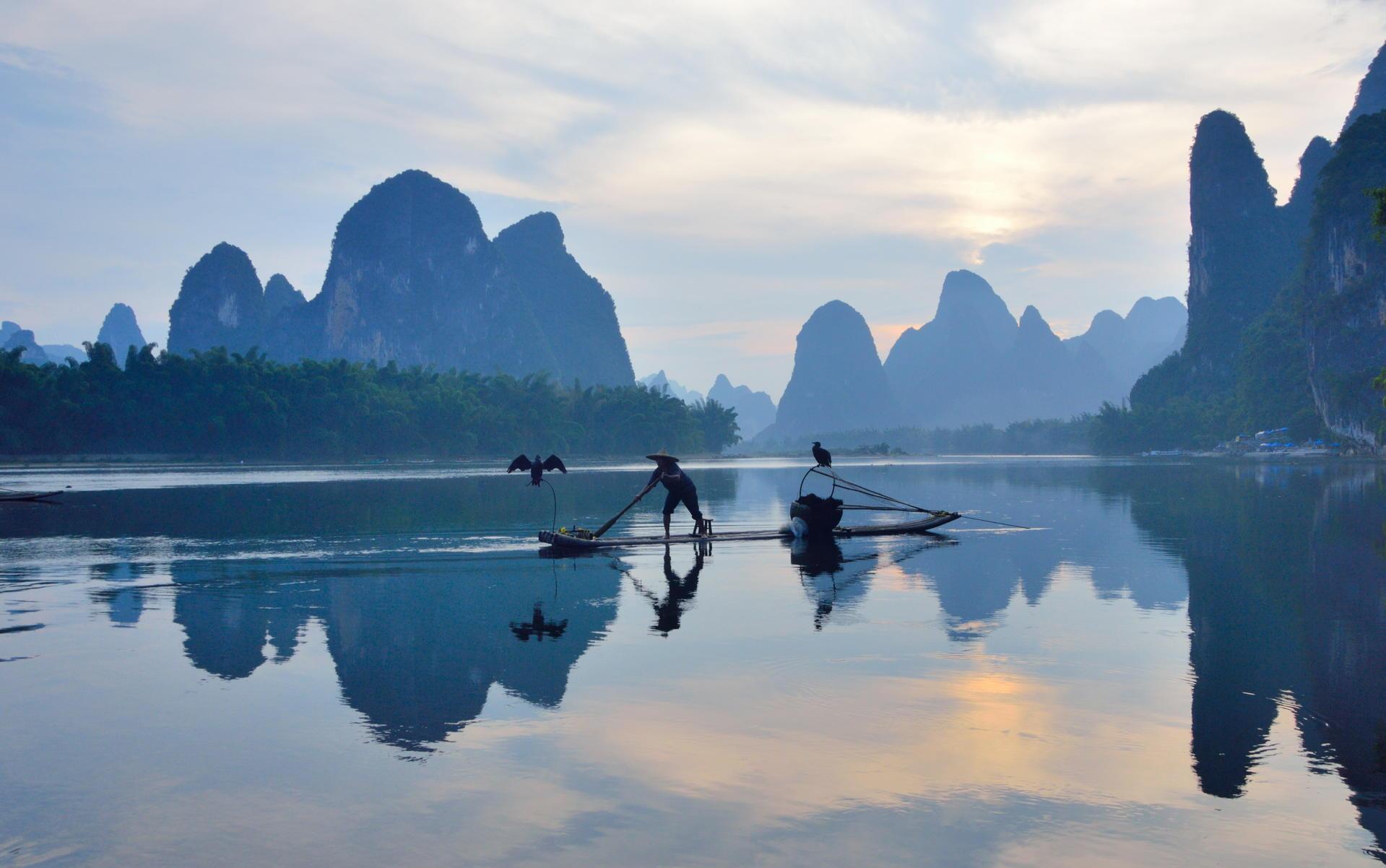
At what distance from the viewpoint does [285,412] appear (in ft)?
220

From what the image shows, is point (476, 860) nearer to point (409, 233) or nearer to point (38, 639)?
point (38, 639)

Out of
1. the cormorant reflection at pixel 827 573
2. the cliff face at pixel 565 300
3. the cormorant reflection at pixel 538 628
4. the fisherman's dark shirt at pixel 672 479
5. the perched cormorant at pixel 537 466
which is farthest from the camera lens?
the cliff face at pixel 565 300

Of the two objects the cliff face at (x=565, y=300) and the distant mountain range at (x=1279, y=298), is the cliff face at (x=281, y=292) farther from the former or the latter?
the distant mountain range at (x=1279, y=298)

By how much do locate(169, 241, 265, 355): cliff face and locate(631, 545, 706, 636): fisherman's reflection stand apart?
16000 cm

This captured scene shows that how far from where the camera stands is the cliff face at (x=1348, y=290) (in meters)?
64.2

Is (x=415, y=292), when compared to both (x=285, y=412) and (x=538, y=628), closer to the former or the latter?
(x=285, y=412)

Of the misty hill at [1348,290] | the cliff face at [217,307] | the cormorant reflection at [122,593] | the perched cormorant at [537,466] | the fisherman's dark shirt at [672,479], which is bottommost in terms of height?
→ the cormorant reflection at [122,593]

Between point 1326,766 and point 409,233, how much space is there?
16410cm

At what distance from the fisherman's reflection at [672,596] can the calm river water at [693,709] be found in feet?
0.37

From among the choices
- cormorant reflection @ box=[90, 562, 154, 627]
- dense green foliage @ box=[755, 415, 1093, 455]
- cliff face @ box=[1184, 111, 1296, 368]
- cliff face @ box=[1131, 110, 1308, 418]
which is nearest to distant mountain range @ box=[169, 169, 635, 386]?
dense green foliage @ box=[755, 415, 1093, 455]

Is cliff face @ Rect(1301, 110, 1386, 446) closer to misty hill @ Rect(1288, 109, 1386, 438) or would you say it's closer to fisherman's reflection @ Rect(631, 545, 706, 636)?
misty hill @ Rect(1288, 109, 1386, 438)

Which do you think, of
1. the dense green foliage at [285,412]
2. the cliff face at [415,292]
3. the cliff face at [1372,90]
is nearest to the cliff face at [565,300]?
the cliff face at [415,292]

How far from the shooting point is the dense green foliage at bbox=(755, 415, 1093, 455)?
133375 millimetres

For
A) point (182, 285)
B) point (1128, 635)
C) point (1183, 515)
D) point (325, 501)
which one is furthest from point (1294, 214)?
point (182, 285)
